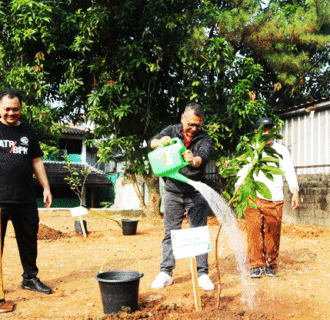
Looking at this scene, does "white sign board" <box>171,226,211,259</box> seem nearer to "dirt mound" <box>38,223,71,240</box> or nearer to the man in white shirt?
the man in white shirt

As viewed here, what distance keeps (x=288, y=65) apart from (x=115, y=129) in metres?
4.54

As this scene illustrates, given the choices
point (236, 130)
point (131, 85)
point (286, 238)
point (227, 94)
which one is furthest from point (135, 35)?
point (286, 238)

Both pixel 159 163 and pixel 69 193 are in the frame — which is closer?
pixel 159 163

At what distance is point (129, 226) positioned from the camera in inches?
326

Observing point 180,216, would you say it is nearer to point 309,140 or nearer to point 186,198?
point 186,198

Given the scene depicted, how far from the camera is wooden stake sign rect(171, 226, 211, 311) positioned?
2.99 meters

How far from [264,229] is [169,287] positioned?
1.34 metres

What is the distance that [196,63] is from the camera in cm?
823

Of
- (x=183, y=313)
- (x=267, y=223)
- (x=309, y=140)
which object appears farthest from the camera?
(x=309, y=140)

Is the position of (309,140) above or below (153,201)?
above

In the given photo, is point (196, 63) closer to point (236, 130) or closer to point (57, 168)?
point (236, 130)

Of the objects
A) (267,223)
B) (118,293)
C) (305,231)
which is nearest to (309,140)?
(305,231)

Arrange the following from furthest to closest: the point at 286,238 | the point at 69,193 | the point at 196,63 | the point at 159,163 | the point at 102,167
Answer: the point at 102,167, the point at 69,193, the point at 196,63, the point at 286,238, the point at 159,163

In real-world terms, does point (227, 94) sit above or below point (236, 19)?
below
